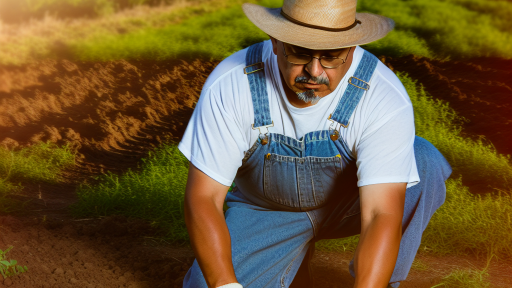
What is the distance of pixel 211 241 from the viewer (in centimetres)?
192

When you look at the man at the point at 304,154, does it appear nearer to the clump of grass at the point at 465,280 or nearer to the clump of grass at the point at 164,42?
the clump of grass at the point at 465,280

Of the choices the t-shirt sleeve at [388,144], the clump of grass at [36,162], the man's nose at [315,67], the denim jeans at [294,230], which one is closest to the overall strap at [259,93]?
the man's nose at [315,67]

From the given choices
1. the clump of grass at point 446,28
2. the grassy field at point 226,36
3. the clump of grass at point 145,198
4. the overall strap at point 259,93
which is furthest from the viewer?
the clump of grass at point 446,28

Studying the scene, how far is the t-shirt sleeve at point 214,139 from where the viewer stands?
6.48 ft

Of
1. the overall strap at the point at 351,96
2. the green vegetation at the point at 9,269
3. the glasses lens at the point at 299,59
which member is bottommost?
the green vegetation at the point at 9,269

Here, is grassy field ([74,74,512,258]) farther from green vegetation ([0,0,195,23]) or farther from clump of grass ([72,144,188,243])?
green vegetation ([0,0,195,23])

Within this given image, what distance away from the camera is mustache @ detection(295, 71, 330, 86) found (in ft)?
6.29

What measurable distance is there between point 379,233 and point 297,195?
46 centimetres

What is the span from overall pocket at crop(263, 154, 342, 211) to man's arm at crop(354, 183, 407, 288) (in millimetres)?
257

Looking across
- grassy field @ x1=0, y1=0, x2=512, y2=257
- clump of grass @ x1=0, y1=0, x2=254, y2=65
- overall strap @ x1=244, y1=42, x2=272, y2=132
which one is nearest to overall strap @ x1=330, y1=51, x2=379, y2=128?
overall strap @ x1=244, y1=42, x2=272, y2=132

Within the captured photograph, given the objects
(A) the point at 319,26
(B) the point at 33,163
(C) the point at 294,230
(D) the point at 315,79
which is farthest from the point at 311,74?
(B) the point at 33,163

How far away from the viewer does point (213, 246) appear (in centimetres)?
191

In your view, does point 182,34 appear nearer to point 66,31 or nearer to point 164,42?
point 164,42

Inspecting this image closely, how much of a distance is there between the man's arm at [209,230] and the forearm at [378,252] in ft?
1.35
